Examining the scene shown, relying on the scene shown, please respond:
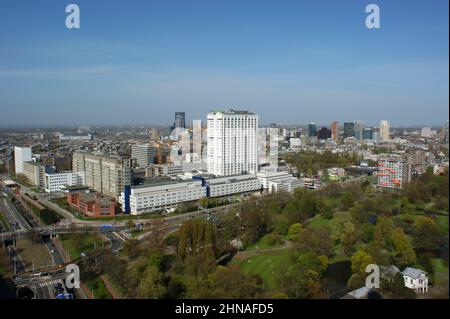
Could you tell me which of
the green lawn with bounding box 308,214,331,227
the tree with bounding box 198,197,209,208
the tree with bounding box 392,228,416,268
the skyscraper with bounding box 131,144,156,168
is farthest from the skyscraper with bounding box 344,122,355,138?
the tree with bounding box 392,228,416,268

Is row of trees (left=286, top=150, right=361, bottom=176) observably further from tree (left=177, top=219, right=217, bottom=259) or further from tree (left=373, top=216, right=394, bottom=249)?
tree (left=177, top=219, right=217, bottom=259)

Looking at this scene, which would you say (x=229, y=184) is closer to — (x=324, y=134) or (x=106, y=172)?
(x=106, y=172)

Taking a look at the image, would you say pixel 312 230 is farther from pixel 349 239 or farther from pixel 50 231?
pixel 50 231

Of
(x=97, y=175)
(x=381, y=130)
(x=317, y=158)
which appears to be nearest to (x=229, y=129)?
(x=97, y=175)

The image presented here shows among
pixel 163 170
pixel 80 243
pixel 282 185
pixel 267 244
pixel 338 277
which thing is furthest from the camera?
pixel 163 170

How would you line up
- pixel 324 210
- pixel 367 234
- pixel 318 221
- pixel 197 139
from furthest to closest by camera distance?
pixel 197 139 < pixel 324 210 < pixel 318 221 < pixel 367 234

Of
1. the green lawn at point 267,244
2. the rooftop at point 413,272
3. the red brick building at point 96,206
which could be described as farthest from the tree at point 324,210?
the red brick building at point 96,206

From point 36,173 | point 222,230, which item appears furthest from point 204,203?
point 36,173
